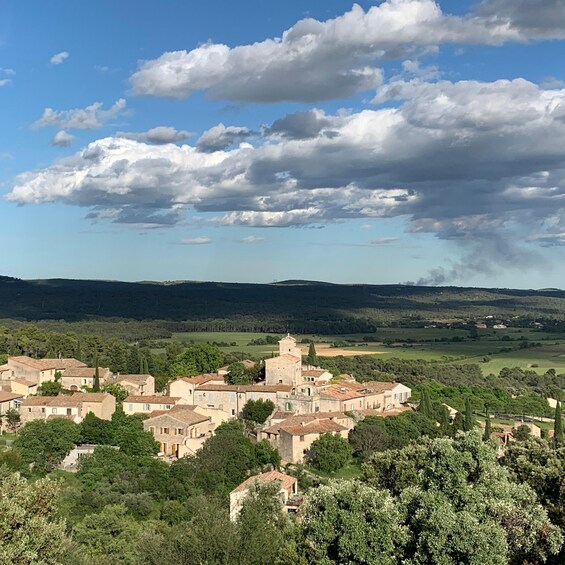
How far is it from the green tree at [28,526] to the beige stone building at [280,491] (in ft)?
58.4

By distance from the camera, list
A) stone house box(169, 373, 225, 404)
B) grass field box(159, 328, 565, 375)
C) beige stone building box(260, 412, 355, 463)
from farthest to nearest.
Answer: grass field box(159, 328, 565, 375), stone house box(169, 373, 225, 404), beige stone building box(260, 412, 355, 463)

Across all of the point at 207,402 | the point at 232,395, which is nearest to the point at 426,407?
the point at 232,395

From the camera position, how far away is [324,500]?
22.3 metres

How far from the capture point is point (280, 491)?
41688 millimetres

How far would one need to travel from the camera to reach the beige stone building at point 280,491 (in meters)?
40.9

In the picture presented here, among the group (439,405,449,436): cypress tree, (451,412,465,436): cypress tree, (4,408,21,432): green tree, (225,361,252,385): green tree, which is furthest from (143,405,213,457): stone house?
(451,412,465,436): cypress tree

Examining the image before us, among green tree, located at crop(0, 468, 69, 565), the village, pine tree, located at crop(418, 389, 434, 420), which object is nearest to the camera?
green tree, located at crop(0, 468, 69, 565)

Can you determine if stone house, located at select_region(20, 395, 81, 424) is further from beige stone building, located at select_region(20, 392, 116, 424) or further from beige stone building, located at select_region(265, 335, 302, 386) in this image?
beige stone building, located at select_region(265, 335, 302, 386)

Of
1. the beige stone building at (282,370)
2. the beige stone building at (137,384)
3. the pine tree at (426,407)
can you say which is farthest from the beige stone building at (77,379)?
the pine tree at (426,407)

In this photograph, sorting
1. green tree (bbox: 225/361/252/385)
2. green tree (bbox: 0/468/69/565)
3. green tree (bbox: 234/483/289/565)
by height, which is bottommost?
green tree (bbox: 234/483/289/565)

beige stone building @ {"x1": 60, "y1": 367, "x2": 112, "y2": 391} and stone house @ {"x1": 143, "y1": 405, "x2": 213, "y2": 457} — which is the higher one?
beige stone building @ {"x1": 60, "y1": 367, "x2": 112, "y2": 391}

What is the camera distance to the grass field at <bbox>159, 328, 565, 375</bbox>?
126062mm

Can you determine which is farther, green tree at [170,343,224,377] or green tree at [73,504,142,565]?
green tree at [170,343,224,377]

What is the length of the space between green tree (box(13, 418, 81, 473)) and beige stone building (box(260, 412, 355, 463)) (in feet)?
50.1
